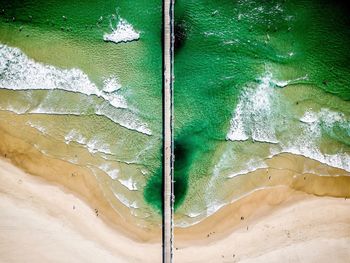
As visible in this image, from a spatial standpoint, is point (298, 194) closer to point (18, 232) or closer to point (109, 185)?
point (109, 185)

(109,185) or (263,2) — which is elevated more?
(263,2)

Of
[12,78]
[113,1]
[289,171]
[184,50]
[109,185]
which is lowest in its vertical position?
[109,185]

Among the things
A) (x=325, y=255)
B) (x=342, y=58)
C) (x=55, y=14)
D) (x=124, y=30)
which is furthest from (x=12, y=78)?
(x=325, y=255)

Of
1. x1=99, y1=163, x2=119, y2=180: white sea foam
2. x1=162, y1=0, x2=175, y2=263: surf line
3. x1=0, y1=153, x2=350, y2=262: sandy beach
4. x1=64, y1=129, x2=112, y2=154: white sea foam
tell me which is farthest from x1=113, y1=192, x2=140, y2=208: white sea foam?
x1=64, y1=129, x2=112, y2=154: white sea foam

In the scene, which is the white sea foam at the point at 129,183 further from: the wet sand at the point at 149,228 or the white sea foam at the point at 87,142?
the white sea foam at the point at 87,142

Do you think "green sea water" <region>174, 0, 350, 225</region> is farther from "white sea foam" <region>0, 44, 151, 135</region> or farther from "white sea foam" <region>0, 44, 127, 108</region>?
"white sea foam" <region>0, 44, 127, 108</region>

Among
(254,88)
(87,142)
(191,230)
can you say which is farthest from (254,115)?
(87,142)
